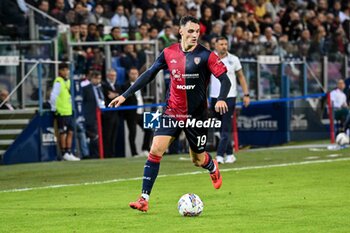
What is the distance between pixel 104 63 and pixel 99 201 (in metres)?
11.2

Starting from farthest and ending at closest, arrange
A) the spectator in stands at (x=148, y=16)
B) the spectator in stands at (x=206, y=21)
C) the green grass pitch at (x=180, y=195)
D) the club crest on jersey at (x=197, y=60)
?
the spectator in stands at (x=206, y=21) → the spectator in stands at (x=148, y=16) → the club crest on jersey at (x=197, y=60) → the green grass pitch at (x=180, y=195)

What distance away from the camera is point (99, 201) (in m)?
14.7

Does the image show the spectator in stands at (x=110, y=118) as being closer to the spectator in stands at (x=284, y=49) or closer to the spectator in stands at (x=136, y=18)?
the spectator in stands at (x=136, y=18)

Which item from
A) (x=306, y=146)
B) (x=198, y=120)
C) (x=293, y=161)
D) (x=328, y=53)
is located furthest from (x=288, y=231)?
(x=328, y=53)

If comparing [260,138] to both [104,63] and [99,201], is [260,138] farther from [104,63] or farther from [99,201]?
[99,201]

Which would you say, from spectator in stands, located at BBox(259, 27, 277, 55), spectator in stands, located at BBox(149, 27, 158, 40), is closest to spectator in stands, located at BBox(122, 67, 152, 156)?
spectator in stands, located at BBox(149, 27, 158, 40)

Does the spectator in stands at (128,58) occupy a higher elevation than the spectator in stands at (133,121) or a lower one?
higher

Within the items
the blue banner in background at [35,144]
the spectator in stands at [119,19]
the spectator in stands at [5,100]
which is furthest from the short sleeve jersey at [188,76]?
the spectator in stands at [119,19]

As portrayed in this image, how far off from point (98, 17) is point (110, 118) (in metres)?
3.77

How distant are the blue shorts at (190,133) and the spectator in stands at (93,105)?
11.2 m

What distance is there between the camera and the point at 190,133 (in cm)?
1353

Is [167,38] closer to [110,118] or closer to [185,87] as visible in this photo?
[110,118]

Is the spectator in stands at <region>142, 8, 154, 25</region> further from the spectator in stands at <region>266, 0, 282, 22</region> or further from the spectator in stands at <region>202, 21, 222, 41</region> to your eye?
the spectator in stands at <region>266, 0, 282, 22</region>

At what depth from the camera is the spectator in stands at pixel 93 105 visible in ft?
81.3
